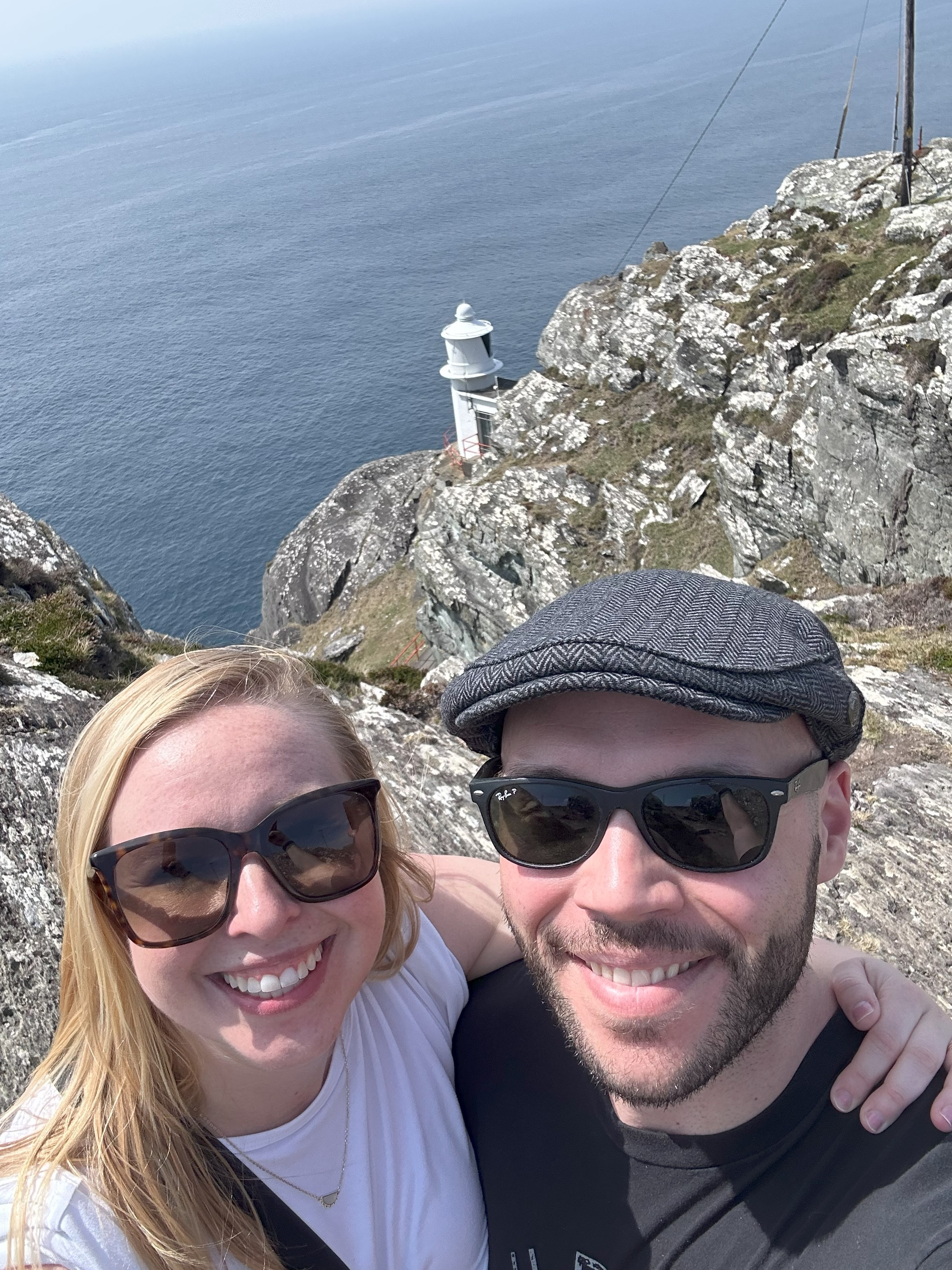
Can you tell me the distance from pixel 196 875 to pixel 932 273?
113 ft

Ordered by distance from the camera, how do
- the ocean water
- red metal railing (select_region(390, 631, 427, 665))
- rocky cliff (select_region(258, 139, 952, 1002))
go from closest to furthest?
rocky cliff (select_region(258, 139, 952, 1002))
red metal railing (select_region(390, 631, 427, 665))
the ocean water

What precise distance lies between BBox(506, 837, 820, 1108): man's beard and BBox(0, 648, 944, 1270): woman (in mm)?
1223

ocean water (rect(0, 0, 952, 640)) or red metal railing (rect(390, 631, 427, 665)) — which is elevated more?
ocean water (rect(0, 0, 952, 640))

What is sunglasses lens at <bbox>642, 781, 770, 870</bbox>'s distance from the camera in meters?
3.34

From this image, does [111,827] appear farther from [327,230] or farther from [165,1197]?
[327,230]

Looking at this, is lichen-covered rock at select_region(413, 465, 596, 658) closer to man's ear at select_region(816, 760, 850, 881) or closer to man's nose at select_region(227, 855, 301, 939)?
man's ear at select_region(816, 760, 850, 881)

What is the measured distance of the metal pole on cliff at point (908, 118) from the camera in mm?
33812

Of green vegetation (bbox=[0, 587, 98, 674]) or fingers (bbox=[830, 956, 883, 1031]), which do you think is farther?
green vegetation (bbox=[0, 587, 98, 674])

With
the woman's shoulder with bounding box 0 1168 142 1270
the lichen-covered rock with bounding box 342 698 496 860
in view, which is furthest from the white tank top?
the lichen-covered rock with bounding box 342 698 496 860

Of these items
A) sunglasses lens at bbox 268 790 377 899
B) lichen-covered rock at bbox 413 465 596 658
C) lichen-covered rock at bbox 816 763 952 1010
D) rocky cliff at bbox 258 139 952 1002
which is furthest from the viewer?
lichen-covered rock at bbox 413 465 596 658

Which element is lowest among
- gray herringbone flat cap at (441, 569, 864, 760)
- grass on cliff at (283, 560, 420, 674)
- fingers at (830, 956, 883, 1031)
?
grass on cliff at (283, 560, 420, 674)

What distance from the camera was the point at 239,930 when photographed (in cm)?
368

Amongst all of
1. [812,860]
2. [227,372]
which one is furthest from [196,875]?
[227,372]

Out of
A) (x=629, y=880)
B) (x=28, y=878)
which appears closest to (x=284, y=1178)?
(x=629, y=880)
